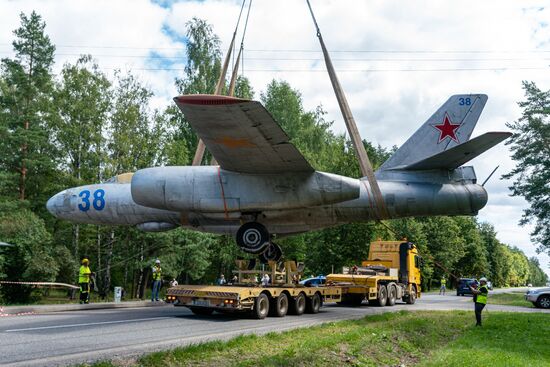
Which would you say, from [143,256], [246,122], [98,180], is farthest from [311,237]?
[246,122]

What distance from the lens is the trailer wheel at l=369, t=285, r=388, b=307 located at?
21362 mm

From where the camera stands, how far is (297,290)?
15.9 metres

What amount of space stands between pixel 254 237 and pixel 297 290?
2.61 metres

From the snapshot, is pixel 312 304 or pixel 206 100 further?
pixel 312 304

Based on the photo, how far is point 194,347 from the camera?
330 inches

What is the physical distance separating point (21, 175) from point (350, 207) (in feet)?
86.9

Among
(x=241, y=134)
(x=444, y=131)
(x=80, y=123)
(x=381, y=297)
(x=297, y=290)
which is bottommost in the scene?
(x=381, y=297)

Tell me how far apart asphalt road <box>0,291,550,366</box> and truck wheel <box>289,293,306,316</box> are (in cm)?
28

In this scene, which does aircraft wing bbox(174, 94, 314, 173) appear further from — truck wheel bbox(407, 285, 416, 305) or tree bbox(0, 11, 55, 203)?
tree bbox(0, 11, 55, 203)

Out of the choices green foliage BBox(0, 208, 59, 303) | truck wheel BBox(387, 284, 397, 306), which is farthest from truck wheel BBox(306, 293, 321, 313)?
green foliage BBox(0, 208, 59, 303)

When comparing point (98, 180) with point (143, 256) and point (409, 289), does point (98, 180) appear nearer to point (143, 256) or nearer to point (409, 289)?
point (143, 256)

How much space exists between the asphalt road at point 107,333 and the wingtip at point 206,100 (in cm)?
469

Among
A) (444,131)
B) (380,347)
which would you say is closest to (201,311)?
(380,347)

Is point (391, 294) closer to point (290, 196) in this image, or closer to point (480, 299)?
point (480, 299)
